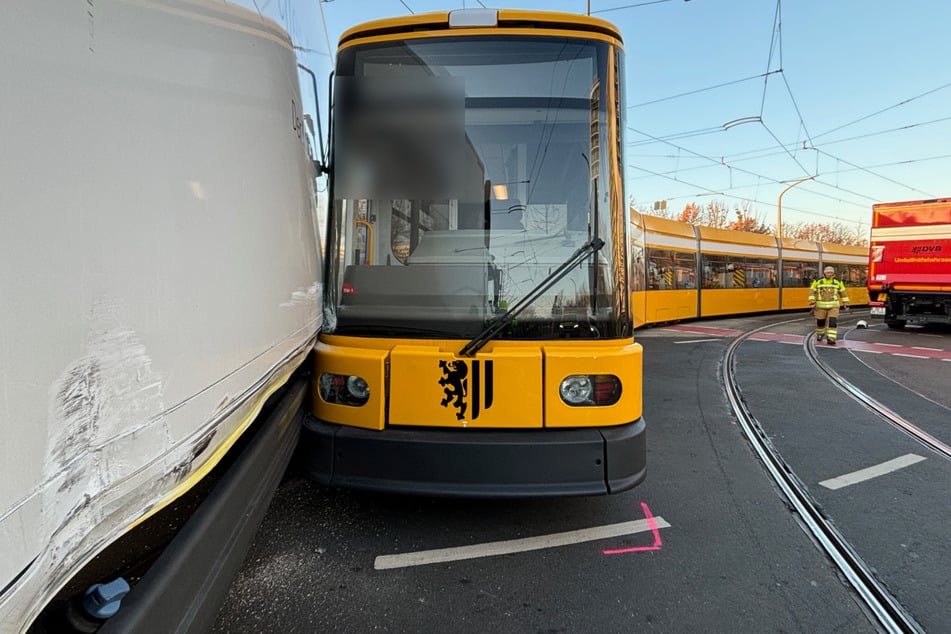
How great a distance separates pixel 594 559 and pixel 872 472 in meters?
2.73

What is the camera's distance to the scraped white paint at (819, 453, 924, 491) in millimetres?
3918

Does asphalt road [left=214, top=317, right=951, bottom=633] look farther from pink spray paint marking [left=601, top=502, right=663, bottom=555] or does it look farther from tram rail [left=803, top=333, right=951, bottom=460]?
tram rail [left=803, top=333, right=951, bottom=460]

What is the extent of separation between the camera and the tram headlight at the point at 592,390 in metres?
2.82

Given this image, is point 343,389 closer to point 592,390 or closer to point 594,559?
point 592,390

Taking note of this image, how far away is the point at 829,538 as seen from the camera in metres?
3.10

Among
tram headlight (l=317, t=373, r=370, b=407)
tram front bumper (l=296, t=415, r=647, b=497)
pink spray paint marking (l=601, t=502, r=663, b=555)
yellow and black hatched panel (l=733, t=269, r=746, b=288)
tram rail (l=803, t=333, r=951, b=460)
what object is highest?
yellow and black hatched panel (l=733, t=269, r=746, b=288)

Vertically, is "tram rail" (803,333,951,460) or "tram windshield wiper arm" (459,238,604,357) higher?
"tram windshield wiper arm" (459,238,604,357)

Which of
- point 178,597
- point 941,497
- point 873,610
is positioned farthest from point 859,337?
point 178,597

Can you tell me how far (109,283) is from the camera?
1.01 meters

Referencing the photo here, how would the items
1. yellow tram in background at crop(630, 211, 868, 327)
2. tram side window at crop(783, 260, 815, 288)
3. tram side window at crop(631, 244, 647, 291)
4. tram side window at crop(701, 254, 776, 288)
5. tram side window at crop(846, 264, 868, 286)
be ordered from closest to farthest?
tram side window at crop(631, 244, 647, 291) → yellow tram in background at crop(630, 211, 868, 327) → tram side window at crop(701, 254, 776, 288) → tram side window at crop(783, 260, 815, 288) → tram side window at crop(846, 264, 868, 286)

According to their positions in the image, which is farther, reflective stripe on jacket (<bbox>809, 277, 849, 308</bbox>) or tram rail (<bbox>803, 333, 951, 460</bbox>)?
reflective stripe on jacket (<bbox>809, 277, 849, 308</bbox>)

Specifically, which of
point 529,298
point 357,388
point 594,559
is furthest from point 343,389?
point 594,559

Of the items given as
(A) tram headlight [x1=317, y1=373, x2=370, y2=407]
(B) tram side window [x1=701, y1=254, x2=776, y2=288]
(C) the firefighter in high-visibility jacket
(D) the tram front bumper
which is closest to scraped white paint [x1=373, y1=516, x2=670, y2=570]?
(D) the tram front bumper

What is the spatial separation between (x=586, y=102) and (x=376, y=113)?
47.8 inches
